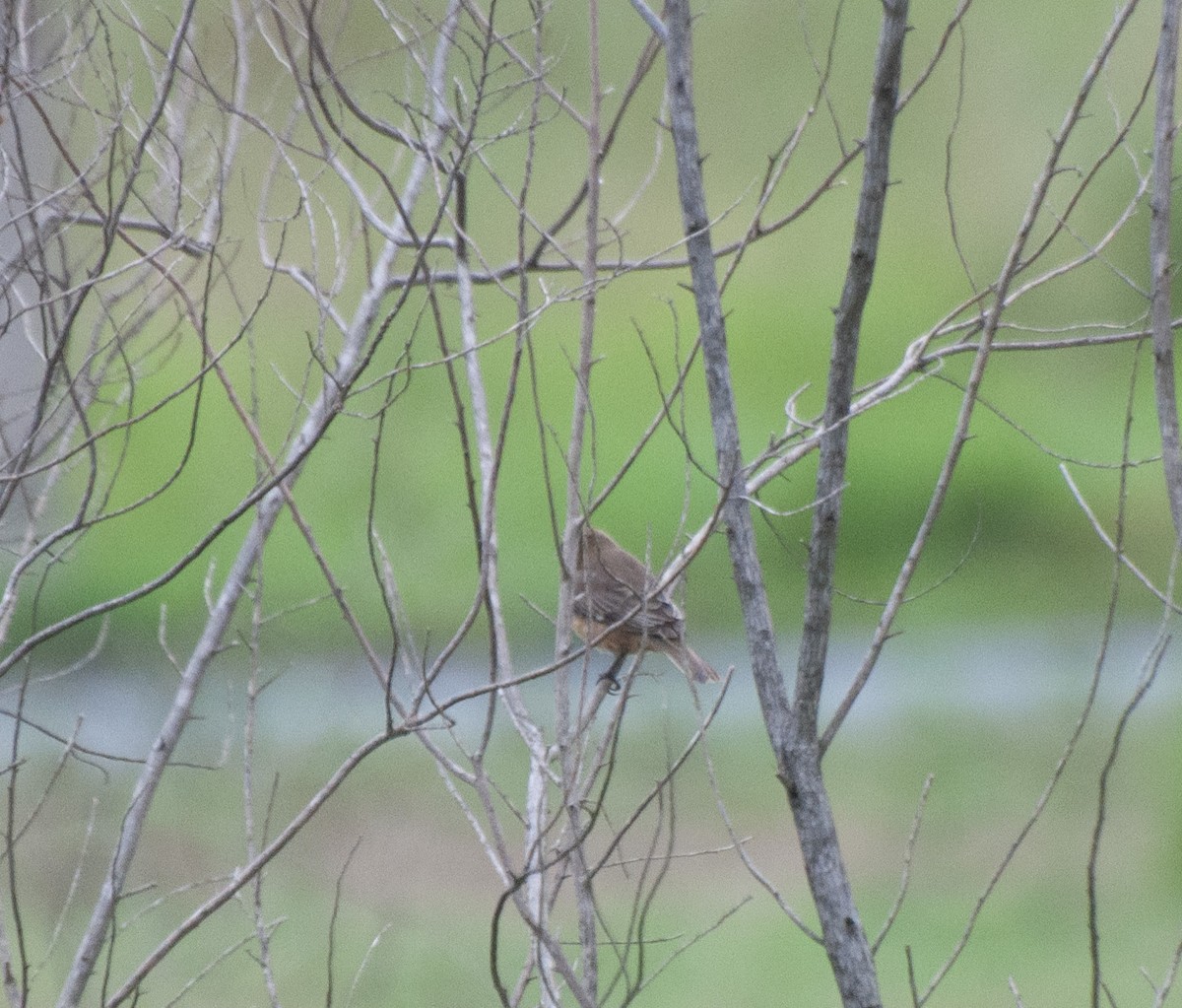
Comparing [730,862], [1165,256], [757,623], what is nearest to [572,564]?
[757,623]

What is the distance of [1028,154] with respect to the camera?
228 inches

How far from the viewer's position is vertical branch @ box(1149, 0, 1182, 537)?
136 centimetres

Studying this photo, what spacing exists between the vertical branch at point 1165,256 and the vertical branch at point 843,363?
270 millimetres

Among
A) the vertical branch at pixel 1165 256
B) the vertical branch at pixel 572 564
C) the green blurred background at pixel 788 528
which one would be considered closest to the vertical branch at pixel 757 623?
the vertical branch at pixel 572 564

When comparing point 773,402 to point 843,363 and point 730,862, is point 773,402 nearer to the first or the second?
point 730,862

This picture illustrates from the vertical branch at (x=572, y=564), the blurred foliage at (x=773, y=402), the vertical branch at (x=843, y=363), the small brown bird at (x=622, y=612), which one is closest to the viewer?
the vertical branch at (x=843, y=363)

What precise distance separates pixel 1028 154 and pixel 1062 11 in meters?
0.98

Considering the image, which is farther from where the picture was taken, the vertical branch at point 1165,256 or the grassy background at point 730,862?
the grassy background at point 730,862

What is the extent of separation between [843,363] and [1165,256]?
0.34 metres

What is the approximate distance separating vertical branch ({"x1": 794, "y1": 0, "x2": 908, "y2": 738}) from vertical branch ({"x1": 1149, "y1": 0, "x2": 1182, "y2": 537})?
0.89ft

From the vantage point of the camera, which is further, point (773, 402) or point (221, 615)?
point (773, 402)

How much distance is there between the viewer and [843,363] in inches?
55.2

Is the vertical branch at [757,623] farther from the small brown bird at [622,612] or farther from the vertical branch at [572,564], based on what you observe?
the small brown bird at [622,612]

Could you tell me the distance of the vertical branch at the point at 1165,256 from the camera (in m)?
1.36
